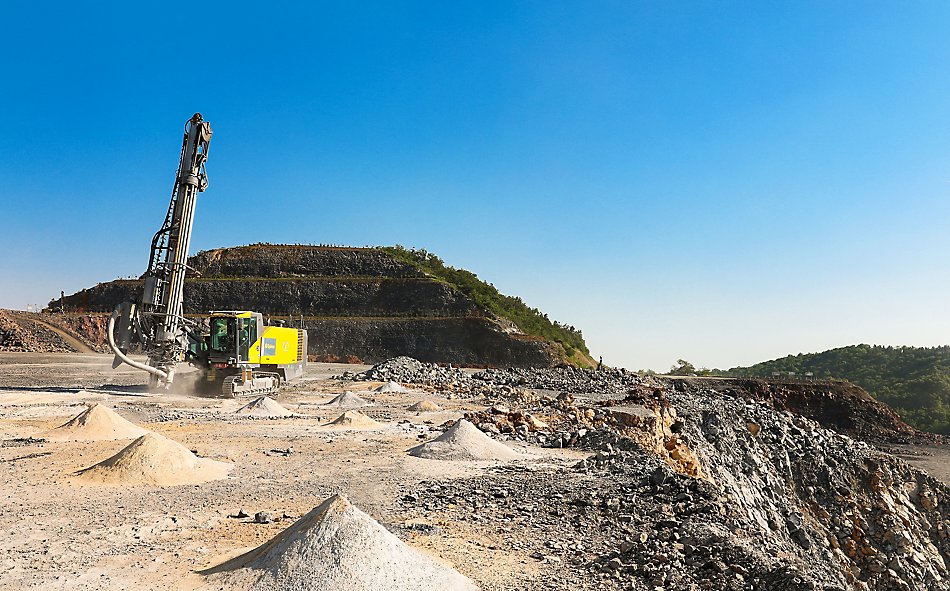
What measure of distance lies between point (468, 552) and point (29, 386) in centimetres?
2343

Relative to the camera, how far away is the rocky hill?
168ft

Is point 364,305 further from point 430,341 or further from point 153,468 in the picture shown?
point 153,468

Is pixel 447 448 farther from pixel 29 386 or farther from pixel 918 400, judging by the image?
pixel 918 400

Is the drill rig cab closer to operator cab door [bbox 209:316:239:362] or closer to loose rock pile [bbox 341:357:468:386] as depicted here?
operator cab door [bbox 209:316:239:362]

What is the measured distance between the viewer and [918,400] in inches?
2207

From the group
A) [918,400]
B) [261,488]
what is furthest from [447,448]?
[918,400]

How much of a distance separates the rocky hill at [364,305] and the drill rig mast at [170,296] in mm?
30986

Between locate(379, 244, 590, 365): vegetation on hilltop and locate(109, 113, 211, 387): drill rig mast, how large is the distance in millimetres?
35210

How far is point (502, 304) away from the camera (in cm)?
5897

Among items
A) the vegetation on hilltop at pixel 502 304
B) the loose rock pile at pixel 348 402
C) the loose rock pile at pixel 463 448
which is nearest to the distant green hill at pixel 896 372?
the vegetation on hilltop at pixel 502 304

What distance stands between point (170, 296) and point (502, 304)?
4098cm

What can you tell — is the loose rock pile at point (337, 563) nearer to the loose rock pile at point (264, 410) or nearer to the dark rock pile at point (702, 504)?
the dark rock pile at point (702, 504)

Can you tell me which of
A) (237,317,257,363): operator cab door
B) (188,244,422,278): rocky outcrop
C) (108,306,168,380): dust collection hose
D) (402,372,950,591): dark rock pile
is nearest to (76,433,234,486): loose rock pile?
(402,372,950,591): dark rock pile

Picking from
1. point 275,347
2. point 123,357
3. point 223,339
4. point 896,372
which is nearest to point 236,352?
point 223,339
